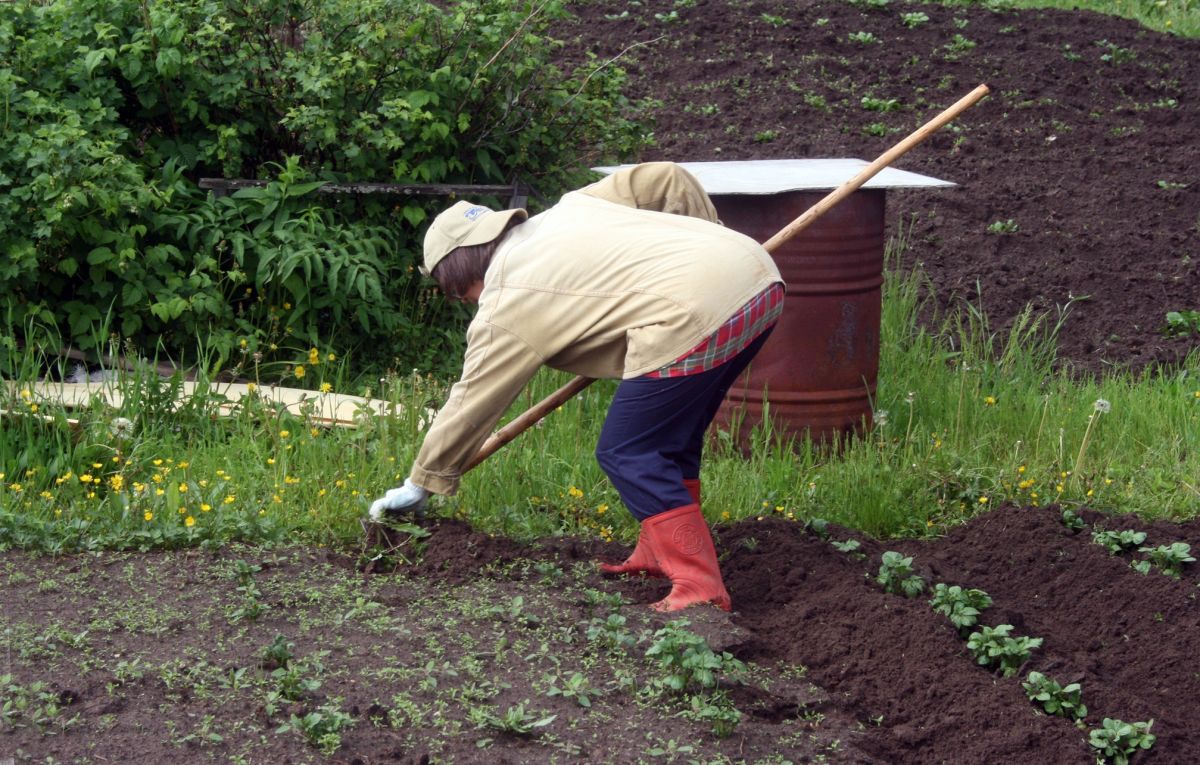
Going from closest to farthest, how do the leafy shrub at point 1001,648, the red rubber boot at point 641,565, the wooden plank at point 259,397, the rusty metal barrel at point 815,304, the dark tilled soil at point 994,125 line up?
the leafy shrub at point 1001,648
the red rubber boot at point 641,565
the rusty metal barrel at point 815,304
the wooden plank at point 259,397
the dark tilled soil at point 994,125

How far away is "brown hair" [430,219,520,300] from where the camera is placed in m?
3.82

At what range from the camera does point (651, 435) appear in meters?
3.82

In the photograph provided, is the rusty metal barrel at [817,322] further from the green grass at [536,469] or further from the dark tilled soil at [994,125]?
the dark tilled soil at [994,125]

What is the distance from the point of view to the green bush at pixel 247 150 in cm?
556

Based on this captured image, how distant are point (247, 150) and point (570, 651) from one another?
3.52m

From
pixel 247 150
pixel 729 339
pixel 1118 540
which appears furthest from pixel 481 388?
pixel 247 150

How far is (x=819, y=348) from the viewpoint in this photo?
5.18 m

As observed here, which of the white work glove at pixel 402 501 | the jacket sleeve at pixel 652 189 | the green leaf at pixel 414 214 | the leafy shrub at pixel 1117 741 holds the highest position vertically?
the jacket sleeve at pixel 652 189

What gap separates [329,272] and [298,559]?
1.91m

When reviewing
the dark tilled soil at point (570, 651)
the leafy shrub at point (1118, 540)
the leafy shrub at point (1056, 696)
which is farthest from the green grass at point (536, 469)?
the leafy shrub at point (1056, 696)

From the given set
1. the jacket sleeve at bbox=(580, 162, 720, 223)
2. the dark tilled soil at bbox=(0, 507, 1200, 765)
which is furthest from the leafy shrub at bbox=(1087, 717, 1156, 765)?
the jacket sleeve at bbox=(580, 162, 720, 223)

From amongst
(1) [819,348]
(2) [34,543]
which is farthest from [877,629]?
(2) [34,543]

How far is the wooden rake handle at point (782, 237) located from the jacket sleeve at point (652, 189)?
29cm

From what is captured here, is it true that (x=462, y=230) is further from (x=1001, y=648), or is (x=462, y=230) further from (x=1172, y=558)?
(x=1172, y=558)
